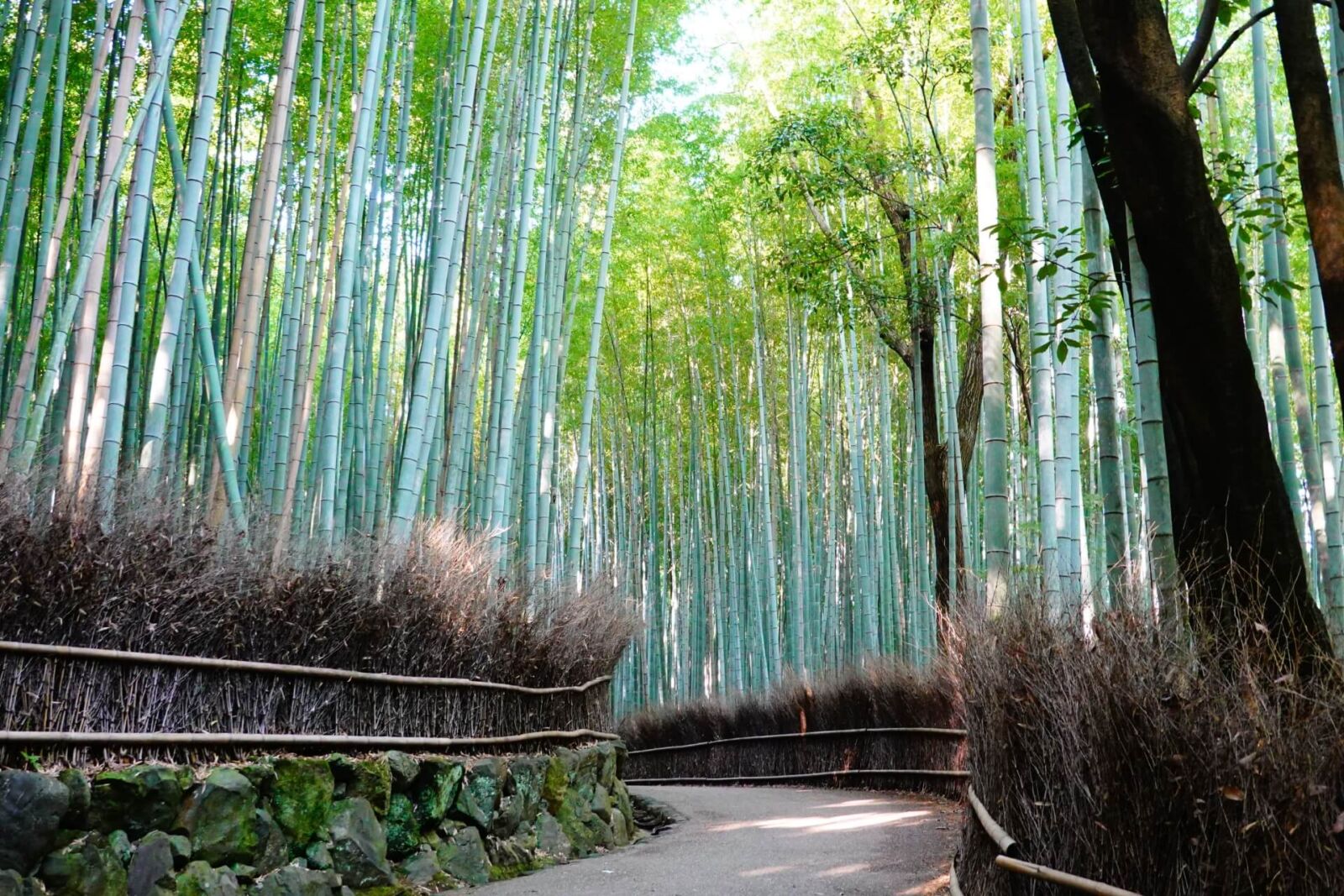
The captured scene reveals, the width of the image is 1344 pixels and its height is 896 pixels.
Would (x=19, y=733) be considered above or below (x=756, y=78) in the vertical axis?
below

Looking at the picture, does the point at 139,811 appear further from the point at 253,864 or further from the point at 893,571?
the point at 893,571

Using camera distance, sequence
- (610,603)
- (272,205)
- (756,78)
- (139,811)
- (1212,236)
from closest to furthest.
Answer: (1212,236), (139,811), (272,205), (610,603), (756,78)

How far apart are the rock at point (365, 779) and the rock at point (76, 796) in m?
0.92

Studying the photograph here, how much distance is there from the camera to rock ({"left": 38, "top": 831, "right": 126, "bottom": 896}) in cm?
290

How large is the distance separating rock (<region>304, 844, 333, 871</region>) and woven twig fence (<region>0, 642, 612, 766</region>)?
34cm

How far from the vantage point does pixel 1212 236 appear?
2.93 m

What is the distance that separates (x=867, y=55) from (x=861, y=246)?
1.38 meters

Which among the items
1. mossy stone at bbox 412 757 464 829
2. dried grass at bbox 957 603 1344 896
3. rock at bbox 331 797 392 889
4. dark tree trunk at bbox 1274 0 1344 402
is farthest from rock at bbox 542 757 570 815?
dark tree trunk at bbox 1274 0 1344 402

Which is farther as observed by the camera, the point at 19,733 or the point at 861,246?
the point at 861,246

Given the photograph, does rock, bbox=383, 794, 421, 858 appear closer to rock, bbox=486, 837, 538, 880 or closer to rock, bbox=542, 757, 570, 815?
rock, bbox=486, 837, 538, 880

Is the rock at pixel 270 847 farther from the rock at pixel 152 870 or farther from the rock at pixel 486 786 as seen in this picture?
the rock at pixel 486 786

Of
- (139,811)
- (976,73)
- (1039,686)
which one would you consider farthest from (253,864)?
(976,73)

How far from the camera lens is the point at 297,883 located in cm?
353

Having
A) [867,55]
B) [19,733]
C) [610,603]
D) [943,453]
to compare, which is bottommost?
[19,733]
